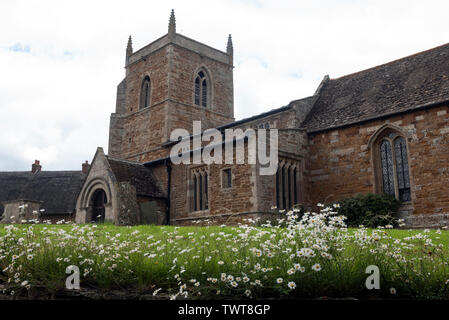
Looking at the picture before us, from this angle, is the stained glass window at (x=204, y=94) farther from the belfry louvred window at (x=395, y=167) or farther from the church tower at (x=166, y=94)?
the belfry louvred window at (x=395, y=167)

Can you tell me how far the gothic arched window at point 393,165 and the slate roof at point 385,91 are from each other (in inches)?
44.5

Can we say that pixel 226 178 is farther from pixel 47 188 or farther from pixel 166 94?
pixel 47 188

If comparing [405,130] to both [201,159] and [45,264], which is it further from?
[45,264]

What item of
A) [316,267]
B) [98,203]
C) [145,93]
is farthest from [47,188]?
[316,267]

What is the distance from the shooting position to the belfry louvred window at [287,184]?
18555 mm

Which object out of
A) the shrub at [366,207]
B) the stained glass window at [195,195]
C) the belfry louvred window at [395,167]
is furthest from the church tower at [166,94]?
the belfry louvred window at [395,167]

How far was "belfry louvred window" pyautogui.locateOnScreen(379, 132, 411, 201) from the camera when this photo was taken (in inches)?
701

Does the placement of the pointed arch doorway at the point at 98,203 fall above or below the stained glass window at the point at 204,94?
below

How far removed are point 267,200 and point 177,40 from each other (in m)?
17.5

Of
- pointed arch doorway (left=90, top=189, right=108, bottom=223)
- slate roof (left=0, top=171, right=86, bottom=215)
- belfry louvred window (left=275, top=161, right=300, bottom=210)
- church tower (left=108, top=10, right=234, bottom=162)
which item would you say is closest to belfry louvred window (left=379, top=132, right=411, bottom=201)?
belfry louvred window (left=275, top=161, right=300, bottom=210)

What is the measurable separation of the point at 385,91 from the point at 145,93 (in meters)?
18.3

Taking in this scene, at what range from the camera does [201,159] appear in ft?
68.0
